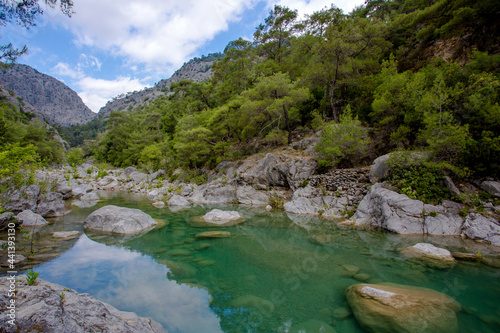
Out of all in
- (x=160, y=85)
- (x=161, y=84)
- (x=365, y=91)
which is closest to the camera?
(x=365, y=91)

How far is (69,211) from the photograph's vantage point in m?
13.6

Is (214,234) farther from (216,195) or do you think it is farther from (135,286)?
(216,195)

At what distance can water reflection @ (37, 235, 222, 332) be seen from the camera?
4332 mm

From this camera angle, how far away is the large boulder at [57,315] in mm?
2338

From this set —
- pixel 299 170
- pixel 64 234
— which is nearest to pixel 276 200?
pixel 299 170

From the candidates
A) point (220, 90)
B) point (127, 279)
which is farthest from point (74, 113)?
point (127, 279)

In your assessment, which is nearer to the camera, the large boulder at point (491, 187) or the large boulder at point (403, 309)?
the large boulder at point (403, 309)

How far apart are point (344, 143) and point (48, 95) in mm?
196241

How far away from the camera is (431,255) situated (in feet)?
22.4

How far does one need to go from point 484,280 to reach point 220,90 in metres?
30.4

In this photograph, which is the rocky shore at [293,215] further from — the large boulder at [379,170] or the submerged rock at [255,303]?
the submerged rock at [255,303]

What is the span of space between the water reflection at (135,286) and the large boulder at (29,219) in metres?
4.28

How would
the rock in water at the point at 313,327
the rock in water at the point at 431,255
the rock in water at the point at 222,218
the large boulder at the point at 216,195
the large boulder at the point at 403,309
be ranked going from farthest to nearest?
the large boulder at the point at 216,195 < the rock in water at the point at 222,218 < the rock in water at the point at 431,255 < the rock in water at the point at 313,327 < the large boulder at the point at 403,309

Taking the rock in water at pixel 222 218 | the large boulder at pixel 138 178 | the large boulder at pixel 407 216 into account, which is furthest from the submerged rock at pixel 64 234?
the large boulder at pixel 138 178
